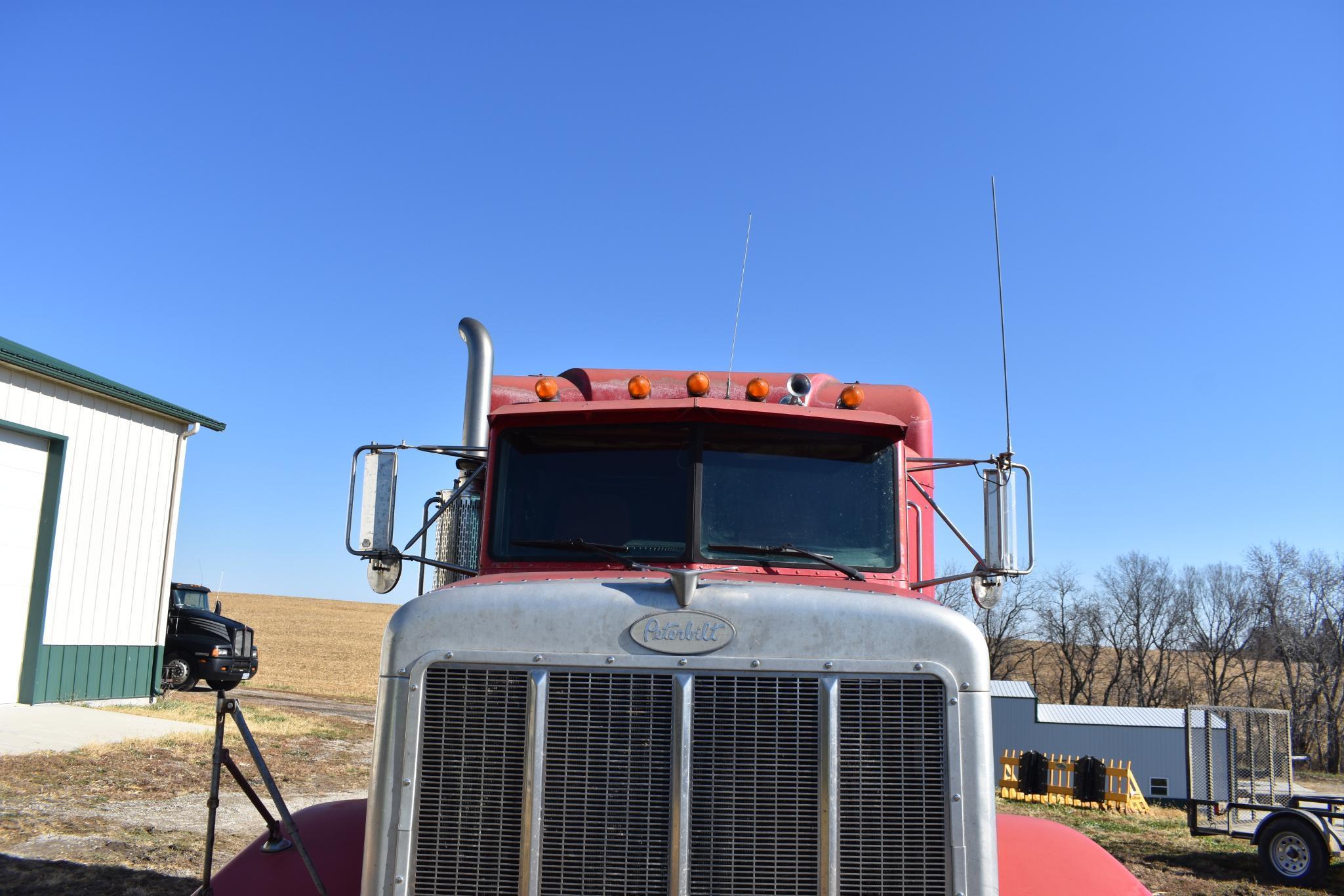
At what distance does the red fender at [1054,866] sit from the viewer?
3701 millimetres

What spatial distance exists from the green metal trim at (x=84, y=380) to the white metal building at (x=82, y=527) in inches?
0.9

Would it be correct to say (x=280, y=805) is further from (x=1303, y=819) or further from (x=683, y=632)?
(x=1303, y=819)

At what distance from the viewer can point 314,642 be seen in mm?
51125

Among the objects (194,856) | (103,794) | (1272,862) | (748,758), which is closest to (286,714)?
(103,794)

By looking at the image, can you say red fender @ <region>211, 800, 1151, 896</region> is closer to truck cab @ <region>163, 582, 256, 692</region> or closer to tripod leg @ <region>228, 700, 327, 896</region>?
tripod leg @ <region>228, 700, 327, 896</region>

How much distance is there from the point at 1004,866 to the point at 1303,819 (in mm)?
11397

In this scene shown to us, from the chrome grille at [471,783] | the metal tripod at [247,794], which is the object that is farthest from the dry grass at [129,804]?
the chrome grille at [471,783]

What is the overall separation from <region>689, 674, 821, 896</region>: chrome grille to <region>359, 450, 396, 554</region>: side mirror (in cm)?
206

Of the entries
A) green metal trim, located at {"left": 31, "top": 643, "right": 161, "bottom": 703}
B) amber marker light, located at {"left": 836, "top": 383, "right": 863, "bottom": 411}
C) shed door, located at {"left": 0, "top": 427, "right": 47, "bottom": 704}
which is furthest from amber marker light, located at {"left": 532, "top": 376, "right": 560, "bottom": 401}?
green metal trim, located at {"left": 31, "top": 643, "right": 161, "bottom": 703}

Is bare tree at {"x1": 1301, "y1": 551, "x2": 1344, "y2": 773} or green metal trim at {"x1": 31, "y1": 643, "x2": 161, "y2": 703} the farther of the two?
bare tree at {"x1": 1301, "y1": 551, "x2": 1344, "y2": 773}

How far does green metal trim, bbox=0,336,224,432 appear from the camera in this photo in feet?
50.5

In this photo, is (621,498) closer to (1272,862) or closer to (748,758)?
(748,758)

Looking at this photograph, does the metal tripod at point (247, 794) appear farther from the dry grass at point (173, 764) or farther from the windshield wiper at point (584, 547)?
the dry grass at point (173, 764)

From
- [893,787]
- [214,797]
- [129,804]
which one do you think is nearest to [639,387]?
[893,787]
